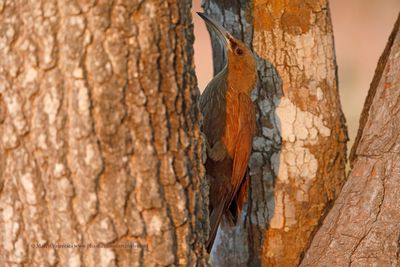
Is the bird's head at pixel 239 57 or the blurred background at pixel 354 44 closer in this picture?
the bird's head at pixel 239 57

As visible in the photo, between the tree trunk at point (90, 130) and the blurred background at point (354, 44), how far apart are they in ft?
22.7

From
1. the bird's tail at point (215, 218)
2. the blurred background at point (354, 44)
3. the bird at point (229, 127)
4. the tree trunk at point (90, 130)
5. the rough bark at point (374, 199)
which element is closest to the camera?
the tree trunk at point (90, 130)

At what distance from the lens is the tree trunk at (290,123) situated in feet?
13.6

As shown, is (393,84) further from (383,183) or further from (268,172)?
(268,172)

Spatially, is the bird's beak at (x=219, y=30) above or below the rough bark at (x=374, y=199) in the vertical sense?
above

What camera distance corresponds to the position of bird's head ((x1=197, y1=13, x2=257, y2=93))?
424 cm

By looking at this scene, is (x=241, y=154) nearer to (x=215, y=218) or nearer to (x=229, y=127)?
(x=229, y=127)

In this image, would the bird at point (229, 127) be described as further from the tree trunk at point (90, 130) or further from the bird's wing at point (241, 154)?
the tree trunk at point (90, 130)

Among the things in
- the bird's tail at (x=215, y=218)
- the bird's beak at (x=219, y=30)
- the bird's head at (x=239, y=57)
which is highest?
the bird's beak at (x=219, y=30)

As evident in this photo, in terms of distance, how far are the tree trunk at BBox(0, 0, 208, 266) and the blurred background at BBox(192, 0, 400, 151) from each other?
692 cm

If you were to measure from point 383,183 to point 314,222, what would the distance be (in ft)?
2.18

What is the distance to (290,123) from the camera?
4176 mm

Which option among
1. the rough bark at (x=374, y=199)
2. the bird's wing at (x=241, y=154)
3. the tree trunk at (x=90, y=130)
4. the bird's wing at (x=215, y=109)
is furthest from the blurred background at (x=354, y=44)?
the tree trunk at (x=90, y=130)

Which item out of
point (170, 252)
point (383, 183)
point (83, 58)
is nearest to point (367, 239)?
point (383, 183)
